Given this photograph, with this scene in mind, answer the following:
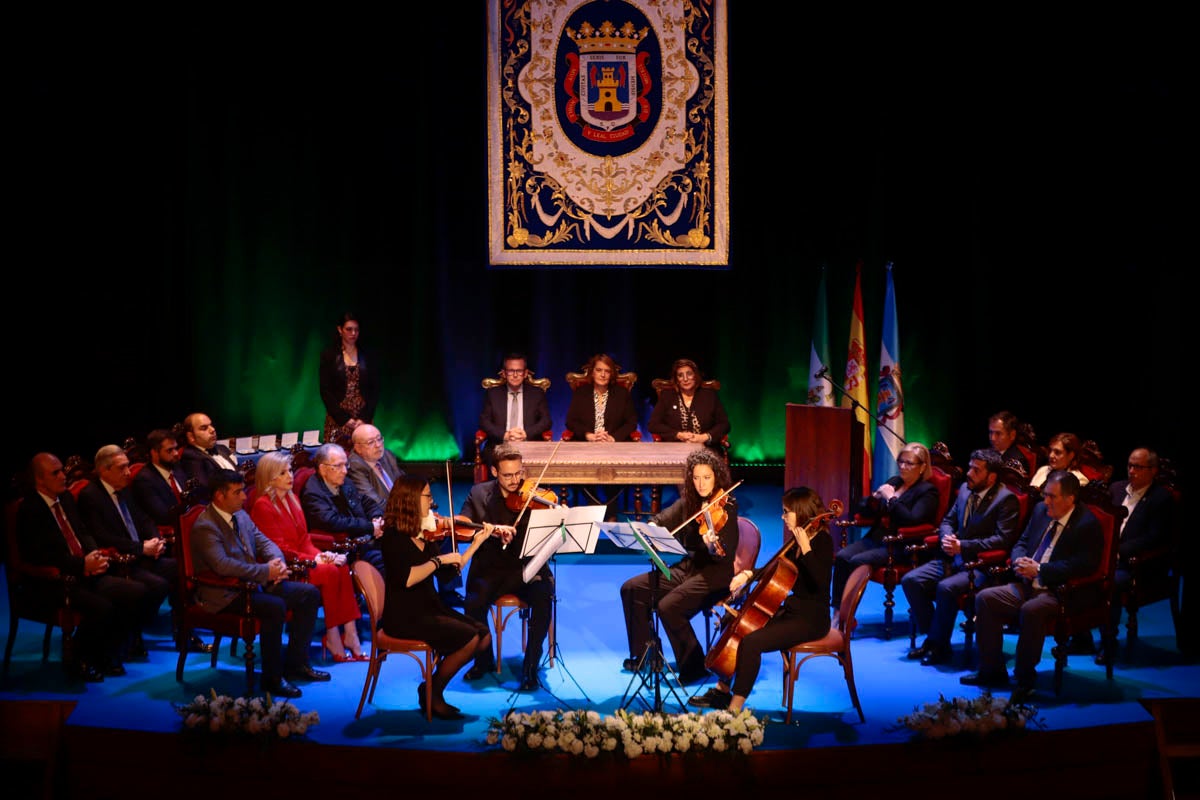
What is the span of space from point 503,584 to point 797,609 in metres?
1.60

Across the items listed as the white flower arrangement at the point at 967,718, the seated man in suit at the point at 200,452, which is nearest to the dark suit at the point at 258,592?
the seated man in suit at the point at 200,452

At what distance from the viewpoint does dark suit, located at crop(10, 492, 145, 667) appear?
5.59m

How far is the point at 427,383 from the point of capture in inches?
428

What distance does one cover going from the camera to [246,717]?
4.71 m

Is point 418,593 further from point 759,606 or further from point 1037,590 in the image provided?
point 1037,590

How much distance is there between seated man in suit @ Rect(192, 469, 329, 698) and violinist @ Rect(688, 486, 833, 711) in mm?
2067

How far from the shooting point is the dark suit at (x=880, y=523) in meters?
6.47

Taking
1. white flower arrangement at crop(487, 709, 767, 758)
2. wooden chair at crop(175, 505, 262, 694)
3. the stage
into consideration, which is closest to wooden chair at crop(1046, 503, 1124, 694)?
the stage

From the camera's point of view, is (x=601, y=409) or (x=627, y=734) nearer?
(x=627, y=734)

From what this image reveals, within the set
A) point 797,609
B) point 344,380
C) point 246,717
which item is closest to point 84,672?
point 246,717

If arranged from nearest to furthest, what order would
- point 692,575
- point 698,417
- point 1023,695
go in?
1. point 1023,695
2. point 692,575
3. point 698,417

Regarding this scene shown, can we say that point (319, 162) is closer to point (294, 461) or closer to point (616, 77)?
point (616, 77)

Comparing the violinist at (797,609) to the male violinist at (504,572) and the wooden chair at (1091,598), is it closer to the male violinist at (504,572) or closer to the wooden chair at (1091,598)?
the male violinist at (504,572)

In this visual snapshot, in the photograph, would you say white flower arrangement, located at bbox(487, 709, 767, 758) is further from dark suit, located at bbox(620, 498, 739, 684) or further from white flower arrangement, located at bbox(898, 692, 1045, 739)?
dark suit, located at bbox(620, 498, 739, 684)
